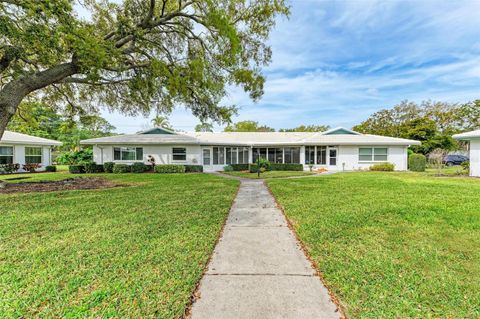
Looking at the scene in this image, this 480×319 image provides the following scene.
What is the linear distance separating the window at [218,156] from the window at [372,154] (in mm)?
12889

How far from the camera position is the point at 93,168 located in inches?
754

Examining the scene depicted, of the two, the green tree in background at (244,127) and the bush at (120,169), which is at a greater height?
the green tree in background at (244,127)

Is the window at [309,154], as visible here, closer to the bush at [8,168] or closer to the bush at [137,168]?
the bush at [137,168]

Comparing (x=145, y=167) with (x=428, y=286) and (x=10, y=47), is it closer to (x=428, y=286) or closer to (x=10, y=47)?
(x=10, y=47)

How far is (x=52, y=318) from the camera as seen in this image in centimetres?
234

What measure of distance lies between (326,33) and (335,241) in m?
12.1

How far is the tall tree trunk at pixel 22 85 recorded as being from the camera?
9.08m

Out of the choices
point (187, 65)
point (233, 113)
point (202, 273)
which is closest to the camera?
point (202, 273)

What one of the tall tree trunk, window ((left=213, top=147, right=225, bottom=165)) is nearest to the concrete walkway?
the tall tree trunk

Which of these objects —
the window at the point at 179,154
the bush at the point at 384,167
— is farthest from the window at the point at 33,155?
the bush at the point at 384,167

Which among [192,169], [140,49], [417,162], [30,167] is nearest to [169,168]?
[192,169]

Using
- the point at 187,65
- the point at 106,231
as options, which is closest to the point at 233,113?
the point at 187,65

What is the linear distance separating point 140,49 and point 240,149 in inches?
560

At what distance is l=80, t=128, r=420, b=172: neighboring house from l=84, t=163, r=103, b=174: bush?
2.63ft
